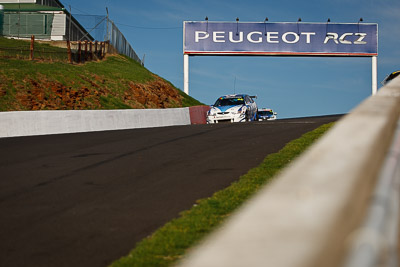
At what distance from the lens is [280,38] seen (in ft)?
172

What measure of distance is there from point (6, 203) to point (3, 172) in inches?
128

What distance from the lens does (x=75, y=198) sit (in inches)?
355

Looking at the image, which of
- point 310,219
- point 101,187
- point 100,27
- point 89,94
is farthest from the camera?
point 100,27

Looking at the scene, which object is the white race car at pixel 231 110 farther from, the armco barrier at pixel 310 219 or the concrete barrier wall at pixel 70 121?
the armco barrier at pixel 310 219

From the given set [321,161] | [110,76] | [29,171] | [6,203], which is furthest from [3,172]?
[110,76]

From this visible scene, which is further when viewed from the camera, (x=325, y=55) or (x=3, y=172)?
(x=325, y=55)

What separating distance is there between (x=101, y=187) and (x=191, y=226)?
11.1ft

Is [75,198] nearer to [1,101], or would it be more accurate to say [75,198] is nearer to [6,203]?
[6,203]

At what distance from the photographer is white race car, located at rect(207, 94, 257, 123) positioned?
1202 inches

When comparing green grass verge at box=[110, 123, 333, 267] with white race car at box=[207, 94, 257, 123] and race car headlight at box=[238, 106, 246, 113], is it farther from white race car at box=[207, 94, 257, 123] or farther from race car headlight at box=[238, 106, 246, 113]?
race car headlight at box=[238, 106, 246, 113]

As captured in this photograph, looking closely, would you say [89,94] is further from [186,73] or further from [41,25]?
[41,25]

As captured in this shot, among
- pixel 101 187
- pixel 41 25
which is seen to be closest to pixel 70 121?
pixel 101 187

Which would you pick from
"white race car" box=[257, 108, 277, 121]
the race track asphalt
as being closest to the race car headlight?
the race track asphalt

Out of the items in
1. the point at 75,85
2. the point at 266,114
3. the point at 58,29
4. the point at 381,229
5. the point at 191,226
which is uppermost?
the point at 58,29
